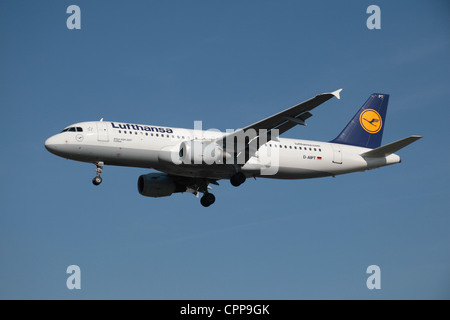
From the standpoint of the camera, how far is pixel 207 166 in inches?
1655

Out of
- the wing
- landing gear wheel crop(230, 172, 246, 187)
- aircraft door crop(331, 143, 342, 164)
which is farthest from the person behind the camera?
aircraft door crop(331, 143, 342, 164)

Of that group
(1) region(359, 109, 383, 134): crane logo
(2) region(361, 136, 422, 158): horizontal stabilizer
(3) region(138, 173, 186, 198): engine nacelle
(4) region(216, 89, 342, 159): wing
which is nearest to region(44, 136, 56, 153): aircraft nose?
(3) region(138, 173, 186, 198): engine nacelle

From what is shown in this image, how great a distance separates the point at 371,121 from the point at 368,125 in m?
0.53

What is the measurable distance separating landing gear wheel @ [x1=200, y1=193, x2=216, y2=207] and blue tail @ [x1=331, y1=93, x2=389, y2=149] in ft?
31.4

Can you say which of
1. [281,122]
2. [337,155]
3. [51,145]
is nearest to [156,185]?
[51,145]

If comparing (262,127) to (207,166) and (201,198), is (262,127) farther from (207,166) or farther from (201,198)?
(201,198)

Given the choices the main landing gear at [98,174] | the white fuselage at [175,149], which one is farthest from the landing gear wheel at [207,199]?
the main landing gear at [98,174]

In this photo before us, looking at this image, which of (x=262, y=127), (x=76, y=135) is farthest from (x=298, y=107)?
(x=76, y=135)

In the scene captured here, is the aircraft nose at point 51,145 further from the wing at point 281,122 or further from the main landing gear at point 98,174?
the wing at point 281,122

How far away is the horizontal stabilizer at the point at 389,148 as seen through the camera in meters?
42.0

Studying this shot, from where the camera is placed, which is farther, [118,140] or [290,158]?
[290,158]

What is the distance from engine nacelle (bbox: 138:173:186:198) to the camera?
46.0 m

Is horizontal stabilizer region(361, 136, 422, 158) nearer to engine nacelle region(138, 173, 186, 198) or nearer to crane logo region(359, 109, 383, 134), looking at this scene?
crane logo region(359, 109, 383, 134)

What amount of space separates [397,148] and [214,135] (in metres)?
12.1
